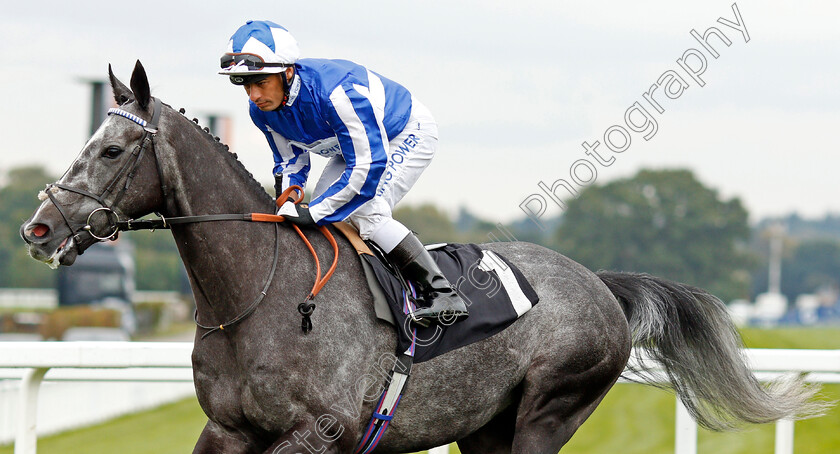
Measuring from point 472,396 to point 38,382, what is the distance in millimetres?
1828

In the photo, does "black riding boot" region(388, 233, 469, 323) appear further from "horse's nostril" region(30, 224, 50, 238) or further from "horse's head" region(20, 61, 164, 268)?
"horse's nostril" region(30, 224, 50, 238)

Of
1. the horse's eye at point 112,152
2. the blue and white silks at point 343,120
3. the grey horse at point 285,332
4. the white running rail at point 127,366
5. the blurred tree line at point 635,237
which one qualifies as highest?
the blue and white silks at point 343,120

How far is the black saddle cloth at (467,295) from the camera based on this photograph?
336 cm

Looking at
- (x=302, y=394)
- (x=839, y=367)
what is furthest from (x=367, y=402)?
(x=839, y=367)

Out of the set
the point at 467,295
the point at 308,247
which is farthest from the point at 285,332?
the point at 467,295

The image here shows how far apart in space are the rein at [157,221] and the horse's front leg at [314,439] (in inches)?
12.4

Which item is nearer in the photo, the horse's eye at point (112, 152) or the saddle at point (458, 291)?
the horse's eye at point (112, 152)

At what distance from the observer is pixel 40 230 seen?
9.30ft

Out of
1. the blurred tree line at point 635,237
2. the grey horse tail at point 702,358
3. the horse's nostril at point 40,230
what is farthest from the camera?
the blurred tree line at point 635,237

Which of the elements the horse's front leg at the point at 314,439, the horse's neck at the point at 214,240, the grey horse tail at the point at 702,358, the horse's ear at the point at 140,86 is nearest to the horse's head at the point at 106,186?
the horse's ear at the point at 140,86

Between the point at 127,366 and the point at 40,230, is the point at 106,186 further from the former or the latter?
the point at 127,366

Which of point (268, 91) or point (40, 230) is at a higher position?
point (268, 91)

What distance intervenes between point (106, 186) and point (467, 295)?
4.59ft

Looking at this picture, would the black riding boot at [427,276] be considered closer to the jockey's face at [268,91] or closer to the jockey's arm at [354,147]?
the jockey's arm at [354,147]
